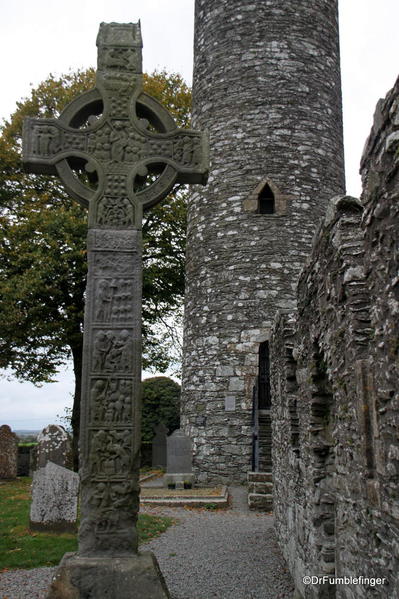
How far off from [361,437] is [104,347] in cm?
174

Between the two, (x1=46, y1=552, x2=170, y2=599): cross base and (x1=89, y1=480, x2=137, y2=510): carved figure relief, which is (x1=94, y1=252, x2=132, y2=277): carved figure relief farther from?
(x1=46, y1=552, x2=170, y2=599): cross base

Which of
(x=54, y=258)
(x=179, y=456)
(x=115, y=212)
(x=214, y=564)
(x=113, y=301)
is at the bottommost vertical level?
(x=214, y=564)

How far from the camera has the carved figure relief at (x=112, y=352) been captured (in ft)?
12.9

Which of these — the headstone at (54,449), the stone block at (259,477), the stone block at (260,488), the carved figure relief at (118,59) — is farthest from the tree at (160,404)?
the carved figure relief at (118,59)

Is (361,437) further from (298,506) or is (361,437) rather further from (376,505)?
(298,506)

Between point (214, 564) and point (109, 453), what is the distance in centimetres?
324

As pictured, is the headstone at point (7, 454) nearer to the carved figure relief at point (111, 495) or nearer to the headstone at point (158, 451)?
the headstone at point (158, 451)

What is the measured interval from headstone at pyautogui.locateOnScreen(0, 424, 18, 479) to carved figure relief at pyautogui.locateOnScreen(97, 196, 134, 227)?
41.5ft

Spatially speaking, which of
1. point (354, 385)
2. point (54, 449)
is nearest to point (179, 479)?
point (54, 449)

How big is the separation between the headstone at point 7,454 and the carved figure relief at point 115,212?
41.5 ft

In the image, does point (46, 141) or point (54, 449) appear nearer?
point (46, 141)

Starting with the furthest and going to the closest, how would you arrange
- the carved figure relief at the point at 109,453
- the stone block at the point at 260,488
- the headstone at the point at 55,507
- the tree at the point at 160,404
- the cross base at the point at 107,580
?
the tree at the point at 160,404 → the stone block at the point at 260,488 → the headstone at the point at 55,507 → the carved figure relief at the point at 109,453 → the cross base at the point at 107,580

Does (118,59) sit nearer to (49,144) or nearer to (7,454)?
(49,144)

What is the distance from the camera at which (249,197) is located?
1253 cm
